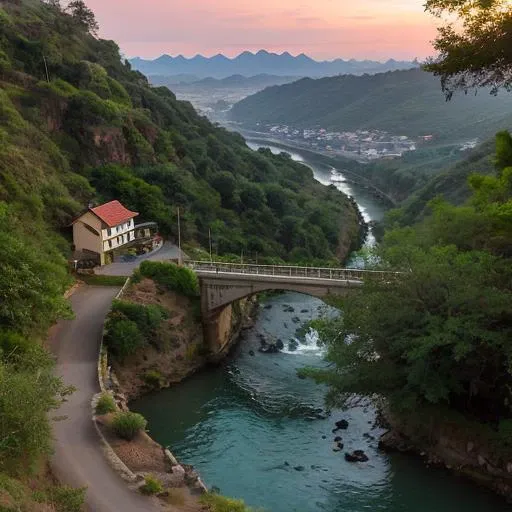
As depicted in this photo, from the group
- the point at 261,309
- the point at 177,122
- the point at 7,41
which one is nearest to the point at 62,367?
the point at 261,309

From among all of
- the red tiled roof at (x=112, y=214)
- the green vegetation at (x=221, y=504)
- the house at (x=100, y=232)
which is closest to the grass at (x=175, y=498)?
the green vegetation at (x=221, y=504)

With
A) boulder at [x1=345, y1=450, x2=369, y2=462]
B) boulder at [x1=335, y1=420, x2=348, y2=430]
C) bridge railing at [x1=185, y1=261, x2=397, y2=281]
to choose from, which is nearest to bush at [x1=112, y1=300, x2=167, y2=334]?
bridge railing at [x1=185, y1=261, x2=397, y2=281]

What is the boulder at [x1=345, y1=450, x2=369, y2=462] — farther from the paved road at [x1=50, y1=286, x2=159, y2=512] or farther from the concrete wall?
the concrete wall

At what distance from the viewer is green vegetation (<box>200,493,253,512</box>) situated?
71.5 feet

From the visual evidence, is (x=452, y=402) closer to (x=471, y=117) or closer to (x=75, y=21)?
(x=75, y=21)

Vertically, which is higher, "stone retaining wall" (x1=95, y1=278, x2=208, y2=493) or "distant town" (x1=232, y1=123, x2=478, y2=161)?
"distant town" (x1=232, y1=123, x2=478, y2=161)

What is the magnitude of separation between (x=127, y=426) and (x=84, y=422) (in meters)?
2.21

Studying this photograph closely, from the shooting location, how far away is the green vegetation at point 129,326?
3744 centimetres

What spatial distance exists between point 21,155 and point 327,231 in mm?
41749

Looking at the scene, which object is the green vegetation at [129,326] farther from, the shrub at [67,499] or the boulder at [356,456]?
the shrub at [67,499]

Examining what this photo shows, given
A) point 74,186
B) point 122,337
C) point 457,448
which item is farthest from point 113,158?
point 457,448

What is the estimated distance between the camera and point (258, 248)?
6556cm

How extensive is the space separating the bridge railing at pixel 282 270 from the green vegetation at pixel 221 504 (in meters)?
18.4

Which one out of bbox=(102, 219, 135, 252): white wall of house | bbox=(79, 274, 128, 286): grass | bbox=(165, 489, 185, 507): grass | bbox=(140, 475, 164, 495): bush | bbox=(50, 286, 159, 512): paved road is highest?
bbox=(102, 219, 135, 252): white wall of house
